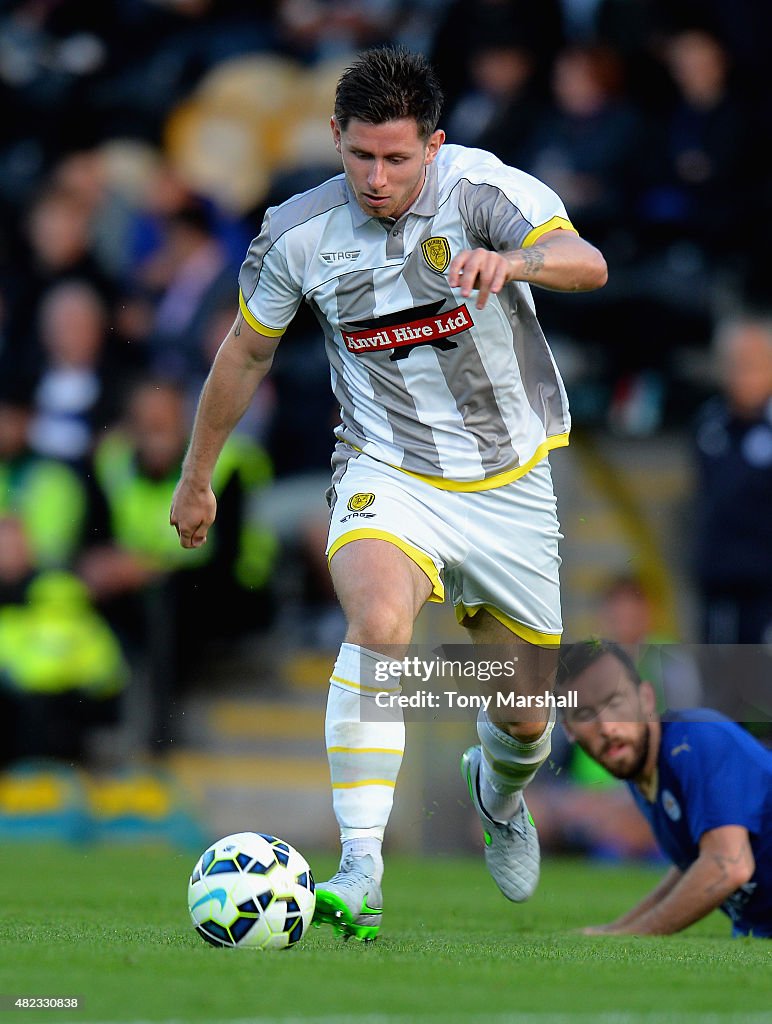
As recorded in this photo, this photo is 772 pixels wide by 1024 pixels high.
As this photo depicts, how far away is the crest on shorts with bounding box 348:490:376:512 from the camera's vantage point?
16.4 feet

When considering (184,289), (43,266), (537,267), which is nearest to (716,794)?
(537,267)

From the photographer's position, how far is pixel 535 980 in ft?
12.7

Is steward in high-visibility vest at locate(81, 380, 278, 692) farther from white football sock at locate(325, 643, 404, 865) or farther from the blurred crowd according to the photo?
white football sock at locate(325, 643, 404, 865)

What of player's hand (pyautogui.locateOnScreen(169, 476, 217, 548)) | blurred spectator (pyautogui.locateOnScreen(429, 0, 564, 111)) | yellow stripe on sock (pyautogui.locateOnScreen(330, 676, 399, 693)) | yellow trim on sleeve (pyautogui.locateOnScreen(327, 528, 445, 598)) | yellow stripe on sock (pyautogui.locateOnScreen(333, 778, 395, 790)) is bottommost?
yellow stripe on sock (pyautogui.locateOnScreen(333, 778, 395, 790))

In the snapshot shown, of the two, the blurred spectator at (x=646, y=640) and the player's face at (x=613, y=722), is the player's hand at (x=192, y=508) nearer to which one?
the player's face at (x=613, y=722)

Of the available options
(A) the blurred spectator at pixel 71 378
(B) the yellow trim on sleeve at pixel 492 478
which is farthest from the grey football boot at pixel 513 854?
(A) the blurred spectator at pixel 71 378

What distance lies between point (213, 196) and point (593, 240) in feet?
10.4

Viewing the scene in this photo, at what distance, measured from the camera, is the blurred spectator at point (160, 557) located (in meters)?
10.1

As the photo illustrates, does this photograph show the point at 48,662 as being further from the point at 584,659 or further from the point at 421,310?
the point at 421,310

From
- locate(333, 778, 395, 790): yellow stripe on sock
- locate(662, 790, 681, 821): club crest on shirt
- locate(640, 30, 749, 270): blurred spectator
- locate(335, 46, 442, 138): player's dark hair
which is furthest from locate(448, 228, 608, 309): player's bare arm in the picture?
locate(640, 30, 749, 270): blurred spectator

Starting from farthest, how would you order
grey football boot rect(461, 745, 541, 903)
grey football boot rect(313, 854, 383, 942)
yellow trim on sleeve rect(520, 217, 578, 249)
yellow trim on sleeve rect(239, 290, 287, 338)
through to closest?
grey football boot rect(461, 745, 541, 903)
yellow trim on sleeve rect(239, 290, 287, 338)
yellow trim on sleeve rect(520, 217, 578, 249)
grey football boot rect(313, 854, 383, 942)

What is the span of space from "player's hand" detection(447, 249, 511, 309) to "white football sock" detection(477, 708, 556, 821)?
184cm

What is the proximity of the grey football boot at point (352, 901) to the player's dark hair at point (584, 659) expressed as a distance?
1.37 meters

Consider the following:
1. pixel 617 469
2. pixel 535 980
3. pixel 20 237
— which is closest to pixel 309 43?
pixel 20 237
